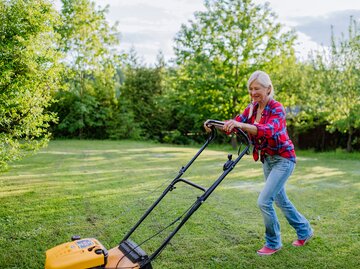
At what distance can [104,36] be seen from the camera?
25.9m

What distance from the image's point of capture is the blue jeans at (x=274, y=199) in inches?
150

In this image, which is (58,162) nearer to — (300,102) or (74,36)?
(300,102)

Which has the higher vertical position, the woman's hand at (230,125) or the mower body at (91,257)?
the woman's hand at (230,125)

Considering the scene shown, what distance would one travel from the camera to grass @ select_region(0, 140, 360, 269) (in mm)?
3979

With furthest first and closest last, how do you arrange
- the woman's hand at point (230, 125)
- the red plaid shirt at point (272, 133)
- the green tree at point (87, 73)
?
the green tree at point (87, 73) → the red plaid shirt at point (272, 133) → the woman's hand at point (230, 125)

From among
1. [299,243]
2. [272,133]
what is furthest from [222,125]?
[299,243]

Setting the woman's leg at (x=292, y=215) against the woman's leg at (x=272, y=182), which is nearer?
the woman's leg at (x=272, y=182)

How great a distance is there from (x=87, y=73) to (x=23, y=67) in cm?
1971

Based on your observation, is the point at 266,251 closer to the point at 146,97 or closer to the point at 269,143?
the point at 269,143

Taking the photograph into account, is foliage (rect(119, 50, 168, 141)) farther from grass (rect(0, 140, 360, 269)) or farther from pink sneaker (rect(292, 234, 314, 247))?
pink sneaker (rect(292, 234, 314, 247))

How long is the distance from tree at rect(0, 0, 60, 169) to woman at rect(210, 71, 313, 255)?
3.17 m

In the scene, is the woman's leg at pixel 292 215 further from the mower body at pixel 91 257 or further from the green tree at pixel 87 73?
the green tree at pixel 87 73

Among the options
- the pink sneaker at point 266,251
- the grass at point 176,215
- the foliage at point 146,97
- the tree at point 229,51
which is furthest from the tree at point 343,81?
the pink sneaker at point 266,251

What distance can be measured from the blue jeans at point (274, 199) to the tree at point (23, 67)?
3418 millimetres
